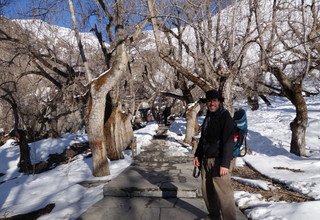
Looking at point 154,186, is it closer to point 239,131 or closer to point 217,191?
point 239,131

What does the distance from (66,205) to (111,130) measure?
5117 mm

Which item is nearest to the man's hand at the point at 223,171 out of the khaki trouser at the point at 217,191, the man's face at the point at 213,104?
the khaki trouser at the point at 217,191

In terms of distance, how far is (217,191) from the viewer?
15.7 feet

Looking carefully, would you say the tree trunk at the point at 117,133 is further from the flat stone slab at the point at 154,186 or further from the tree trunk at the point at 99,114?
the flat stone slab at the point at 154,186

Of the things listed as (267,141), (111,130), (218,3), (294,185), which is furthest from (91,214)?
(267,141)

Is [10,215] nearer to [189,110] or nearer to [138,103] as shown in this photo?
[189,110]

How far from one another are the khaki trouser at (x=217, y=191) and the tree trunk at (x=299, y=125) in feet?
29.2

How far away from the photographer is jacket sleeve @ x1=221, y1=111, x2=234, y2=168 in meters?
4.61

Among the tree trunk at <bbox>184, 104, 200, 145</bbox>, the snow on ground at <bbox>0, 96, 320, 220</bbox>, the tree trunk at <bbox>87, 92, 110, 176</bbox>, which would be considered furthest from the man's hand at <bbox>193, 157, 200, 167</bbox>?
the tree trunk at <bbox>184, 104, 200, 145</bbox>

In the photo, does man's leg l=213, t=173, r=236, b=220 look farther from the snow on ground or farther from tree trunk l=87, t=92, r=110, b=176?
tree trunk l=87, t=92, r=110, b=176

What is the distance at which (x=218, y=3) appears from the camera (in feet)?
38.7

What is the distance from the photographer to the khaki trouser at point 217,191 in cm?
473

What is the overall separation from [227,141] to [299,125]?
9416 millimetres

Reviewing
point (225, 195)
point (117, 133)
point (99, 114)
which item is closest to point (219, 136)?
point (225, 195)
